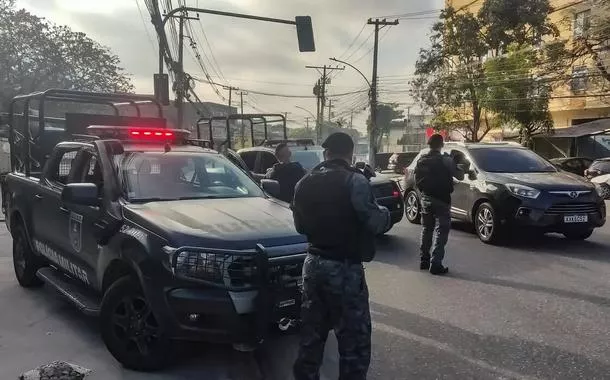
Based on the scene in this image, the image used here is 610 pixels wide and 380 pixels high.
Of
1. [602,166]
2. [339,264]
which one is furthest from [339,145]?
[602,166]

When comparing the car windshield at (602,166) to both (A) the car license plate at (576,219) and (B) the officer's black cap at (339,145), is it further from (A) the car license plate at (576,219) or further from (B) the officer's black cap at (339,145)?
(B) the officer's black cap at (339,145)

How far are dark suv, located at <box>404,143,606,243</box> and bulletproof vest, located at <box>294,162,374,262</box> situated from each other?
577cm

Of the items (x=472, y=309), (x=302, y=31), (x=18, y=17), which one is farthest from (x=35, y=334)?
(x=18, y=17)

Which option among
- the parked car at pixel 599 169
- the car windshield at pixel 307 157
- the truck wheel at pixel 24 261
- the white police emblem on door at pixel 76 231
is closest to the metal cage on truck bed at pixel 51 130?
the truck wheel at pixel 24 261

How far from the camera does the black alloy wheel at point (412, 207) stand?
11.2 meters

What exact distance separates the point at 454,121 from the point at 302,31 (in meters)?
22.5

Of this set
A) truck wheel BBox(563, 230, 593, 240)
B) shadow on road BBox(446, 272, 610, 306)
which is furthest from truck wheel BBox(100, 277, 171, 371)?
truck wheel BBox(563, 230, 593, 240)

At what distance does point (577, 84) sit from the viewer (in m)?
30.2

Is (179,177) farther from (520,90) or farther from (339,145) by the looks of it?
(520,90)

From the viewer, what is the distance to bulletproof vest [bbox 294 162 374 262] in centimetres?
332

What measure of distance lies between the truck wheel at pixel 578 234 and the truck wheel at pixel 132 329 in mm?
7118

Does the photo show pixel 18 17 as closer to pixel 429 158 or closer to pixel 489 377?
pixel 429 158

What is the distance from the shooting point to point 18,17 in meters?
34.2

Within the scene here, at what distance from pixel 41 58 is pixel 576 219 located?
3412 cm
